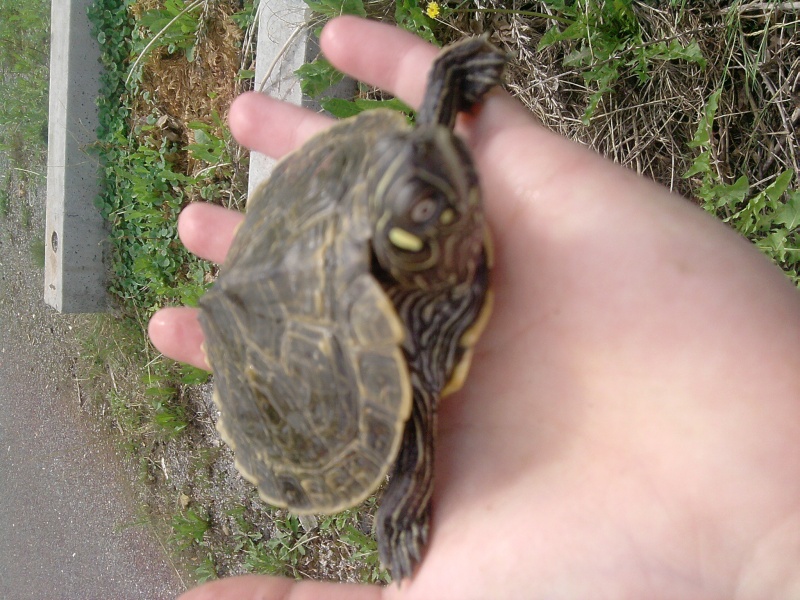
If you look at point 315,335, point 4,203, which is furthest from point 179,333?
point 4,203

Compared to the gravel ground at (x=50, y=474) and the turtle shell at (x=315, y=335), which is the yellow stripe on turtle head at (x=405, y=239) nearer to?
the turtle shell at (x=315, y=335)

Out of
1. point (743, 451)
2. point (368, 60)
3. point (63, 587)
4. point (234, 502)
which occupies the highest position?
point (368, 60)

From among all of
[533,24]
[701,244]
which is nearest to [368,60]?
[533,24]

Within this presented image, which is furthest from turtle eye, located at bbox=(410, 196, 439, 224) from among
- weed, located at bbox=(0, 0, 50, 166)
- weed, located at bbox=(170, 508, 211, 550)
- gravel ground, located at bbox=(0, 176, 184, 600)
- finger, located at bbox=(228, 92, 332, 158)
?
weed, located at bbox=(0, 0, 50, 166)

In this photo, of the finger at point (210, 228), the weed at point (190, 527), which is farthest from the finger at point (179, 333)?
the weed at point (190, 527)

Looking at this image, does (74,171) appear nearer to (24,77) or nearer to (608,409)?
(24,77)

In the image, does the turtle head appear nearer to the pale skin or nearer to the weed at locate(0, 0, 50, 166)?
the pale skin

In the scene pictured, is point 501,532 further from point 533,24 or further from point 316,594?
point 533,24
